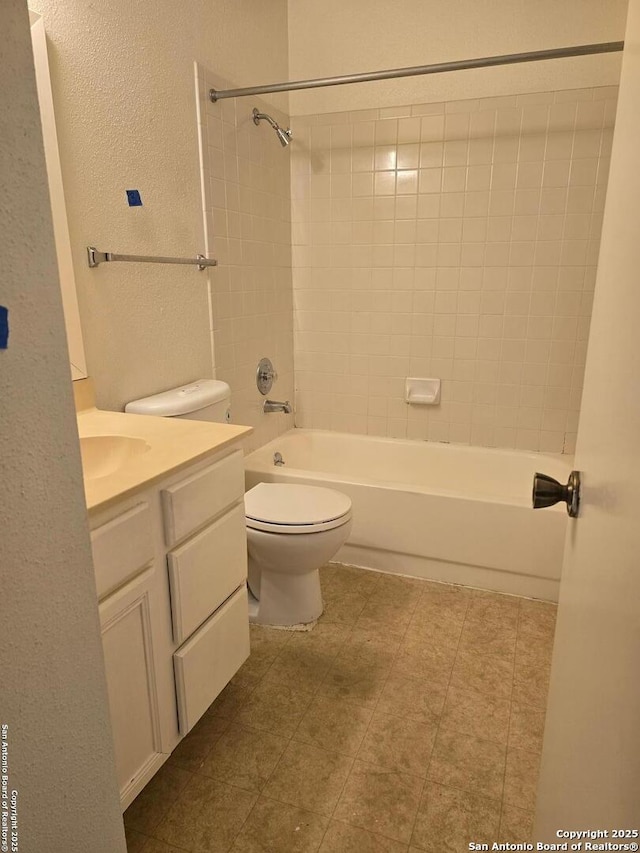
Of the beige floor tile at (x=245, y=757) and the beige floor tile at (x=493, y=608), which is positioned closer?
the beige floor tile at (x=245, y=757)

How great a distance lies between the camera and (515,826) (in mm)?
1276

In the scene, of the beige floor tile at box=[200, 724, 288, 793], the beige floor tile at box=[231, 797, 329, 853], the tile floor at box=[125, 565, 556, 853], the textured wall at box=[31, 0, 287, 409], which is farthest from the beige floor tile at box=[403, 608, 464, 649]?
the textured wall at box=[31, 0, 287, 409]

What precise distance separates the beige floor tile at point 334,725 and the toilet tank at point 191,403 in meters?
0.99

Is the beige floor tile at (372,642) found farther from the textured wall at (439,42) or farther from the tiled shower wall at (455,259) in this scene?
the textured wall at (439,42)

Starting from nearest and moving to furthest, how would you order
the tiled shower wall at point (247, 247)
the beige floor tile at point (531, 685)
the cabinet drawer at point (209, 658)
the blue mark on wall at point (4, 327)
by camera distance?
1. the blue mark on wall at point (4, 327)
2. the cabinet drawer at point (209, 658)
3. the beige floor tile at point (531, 685)
4. the tiled shower wall at point (247, 247)

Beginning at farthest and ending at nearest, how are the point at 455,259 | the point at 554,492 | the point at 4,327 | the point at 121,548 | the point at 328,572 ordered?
the point at 455,259
the point at 328,572
the point at 121,548
the point at 554,492
the point at 4,327

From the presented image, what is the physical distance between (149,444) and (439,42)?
7.51 ft

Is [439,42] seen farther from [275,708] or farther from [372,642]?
[275,708]

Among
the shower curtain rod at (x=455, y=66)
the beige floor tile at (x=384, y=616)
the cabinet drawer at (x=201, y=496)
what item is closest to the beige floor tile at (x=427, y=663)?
the beige floor tile at (x=384, y=616)

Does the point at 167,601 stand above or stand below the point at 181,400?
below

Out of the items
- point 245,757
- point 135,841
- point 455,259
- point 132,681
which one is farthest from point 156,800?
point 455,259

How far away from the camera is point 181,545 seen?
127 centimetres

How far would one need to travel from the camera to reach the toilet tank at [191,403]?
1770mm

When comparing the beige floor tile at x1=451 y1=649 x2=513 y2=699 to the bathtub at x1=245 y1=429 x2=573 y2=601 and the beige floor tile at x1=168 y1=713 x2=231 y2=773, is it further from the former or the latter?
the beige floor tile at x1=168 y1=713 x2=231 y2=773
